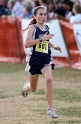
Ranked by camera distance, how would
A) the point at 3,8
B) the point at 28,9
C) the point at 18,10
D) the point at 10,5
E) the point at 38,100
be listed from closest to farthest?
the point at 38,100 → the point at 28,9 → the point at 18,10 → the point at 10,5 → the point at 3,8

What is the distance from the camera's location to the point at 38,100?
9812mm

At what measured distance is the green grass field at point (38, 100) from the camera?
804cm

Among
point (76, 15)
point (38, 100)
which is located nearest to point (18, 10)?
point (76, 15)

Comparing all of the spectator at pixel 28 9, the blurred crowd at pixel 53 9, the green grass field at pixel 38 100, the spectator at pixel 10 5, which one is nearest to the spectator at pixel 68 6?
the blurred crowd at pixel 53 9

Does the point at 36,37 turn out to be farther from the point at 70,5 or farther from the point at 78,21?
the point at 70,5

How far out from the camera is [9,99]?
986cm

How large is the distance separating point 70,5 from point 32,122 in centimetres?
845

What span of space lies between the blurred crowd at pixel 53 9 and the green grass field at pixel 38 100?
167 centimetres

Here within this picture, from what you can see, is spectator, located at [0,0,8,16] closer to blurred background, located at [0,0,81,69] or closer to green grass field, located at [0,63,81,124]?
blurred background, located at [0,0,81,69]

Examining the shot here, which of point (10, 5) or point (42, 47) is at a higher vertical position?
point (42, 47)

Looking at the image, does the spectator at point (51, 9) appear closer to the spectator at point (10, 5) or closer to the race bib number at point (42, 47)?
the spectator at point (10, 5)

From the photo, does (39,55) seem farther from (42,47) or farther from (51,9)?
(51,9)

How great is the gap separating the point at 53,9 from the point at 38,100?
21.3 ft

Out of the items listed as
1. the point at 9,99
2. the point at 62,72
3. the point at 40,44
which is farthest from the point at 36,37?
the point at 62,72
